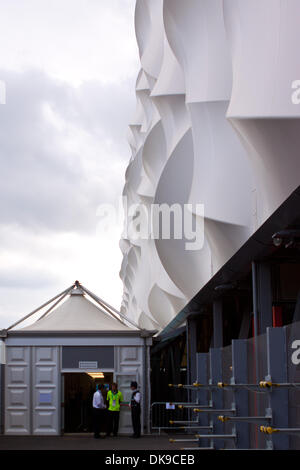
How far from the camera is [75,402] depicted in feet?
109

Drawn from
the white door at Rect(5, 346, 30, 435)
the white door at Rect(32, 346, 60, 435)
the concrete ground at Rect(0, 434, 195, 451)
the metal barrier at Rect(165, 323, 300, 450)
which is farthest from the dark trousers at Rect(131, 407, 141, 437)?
the metal barrier at Rect(165, 323, 300, 450)

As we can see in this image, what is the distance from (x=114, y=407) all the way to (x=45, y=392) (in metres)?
2.06

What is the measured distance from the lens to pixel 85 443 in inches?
848

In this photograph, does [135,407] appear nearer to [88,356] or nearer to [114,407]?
[114,407]

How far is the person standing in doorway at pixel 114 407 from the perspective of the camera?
78.0ft

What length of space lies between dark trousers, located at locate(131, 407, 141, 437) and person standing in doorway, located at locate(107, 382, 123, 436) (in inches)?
18.6

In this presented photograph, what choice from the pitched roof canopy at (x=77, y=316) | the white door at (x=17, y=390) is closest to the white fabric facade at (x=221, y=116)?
the pitched roof canopy at (x=77, y=316)

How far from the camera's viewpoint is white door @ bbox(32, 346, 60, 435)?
24.2 m

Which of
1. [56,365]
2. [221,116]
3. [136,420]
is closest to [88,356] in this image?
[56,365]

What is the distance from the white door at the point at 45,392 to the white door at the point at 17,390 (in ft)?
0.70
